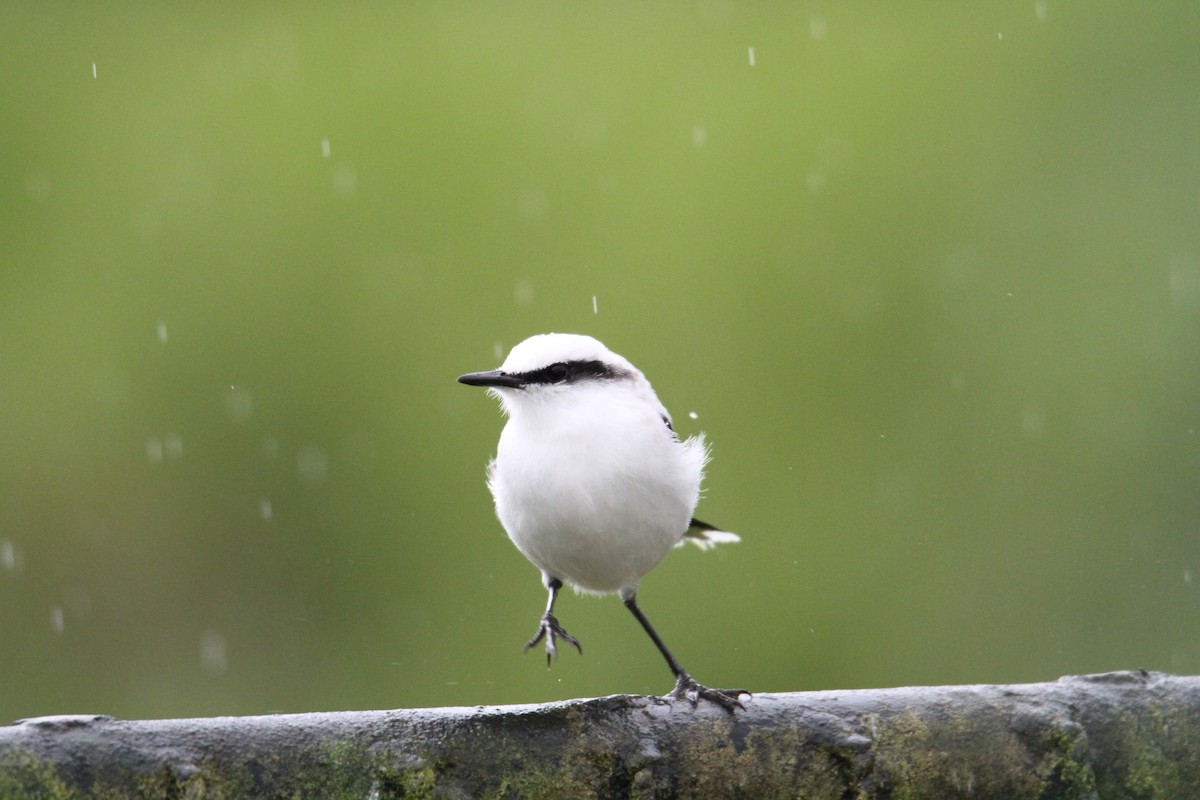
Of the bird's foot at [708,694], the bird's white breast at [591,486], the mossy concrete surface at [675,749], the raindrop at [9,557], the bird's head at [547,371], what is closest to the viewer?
the mossy concrete surface at [675,749]

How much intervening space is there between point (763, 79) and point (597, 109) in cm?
142

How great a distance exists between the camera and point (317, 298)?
34.8 ft

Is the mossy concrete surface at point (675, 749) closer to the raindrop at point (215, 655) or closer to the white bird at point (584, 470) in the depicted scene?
the white bird at point (584, 470)

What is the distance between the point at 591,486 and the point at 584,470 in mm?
52

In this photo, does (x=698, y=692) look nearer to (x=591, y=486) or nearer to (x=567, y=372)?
(x=591, y=486)

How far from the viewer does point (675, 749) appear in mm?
3453

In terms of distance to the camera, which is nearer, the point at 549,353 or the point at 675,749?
the point at 675,749

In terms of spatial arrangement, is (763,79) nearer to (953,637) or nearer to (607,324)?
(607,324)

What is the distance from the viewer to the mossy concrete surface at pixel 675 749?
10.00ft

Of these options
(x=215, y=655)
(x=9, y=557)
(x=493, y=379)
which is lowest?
(x=215, y=655)

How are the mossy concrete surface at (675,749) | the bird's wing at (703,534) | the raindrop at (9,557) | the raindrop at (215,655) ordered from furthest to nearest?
the raindrop at (9,557), the raindrop at (215,655), the bird's wing at (703,534), the mossy concrete surface at (675,749)

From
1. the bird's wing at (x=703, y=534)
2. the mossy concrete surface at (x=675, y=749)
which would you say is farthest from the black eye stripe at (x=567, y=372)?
the mossy concrete surface at (x=675, y=749)

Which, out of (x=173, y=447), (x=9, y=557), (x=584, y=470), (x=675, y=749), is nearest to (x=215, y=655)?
(x=173, y=447)

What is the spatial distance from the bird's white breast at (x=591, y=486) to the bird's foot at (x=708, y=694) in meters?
0.45
